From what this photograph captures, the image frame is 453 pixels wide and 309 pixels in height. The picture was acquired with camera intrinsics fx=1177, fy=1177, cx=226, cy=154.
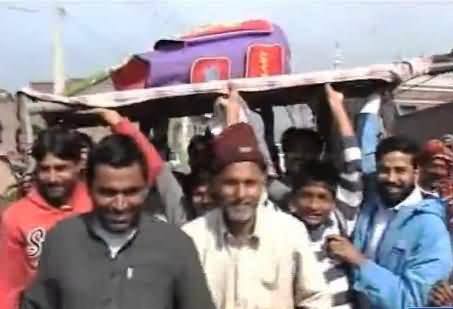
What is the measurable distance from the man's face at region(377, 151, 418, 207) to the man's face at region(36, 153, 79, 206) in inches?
48.7

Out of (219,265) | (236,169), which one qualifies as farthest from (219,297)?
(236,169)

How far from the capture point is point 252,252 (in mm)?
4129

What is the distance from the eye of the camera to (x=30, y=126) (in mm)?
5160

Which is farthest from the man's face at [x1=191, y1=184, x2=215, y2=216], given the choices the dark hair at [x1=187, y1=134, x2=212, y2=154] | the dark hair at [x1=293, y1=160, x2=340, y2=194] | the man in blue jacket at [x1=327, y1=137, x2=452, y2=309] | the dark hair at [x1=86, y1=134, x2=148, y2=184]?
the dark hair at [x1=86, y1=134, x2=148, y2=184]

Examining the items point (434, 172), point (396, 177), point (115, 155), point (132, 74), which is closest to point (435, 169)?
point (434, 172)

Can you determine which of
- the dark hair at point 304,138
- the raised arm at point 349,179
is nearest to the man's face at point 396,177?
the raised arm at point 349,179

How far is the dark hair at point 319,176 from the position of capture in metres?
4.80

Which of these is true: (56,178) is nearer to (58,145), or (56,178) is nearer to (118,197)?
(58,145)

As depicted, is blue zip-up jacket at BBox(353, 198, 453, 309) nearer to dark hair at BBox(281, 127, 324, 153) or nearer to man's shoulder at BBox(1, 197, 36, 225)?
dark hair at BBox(281, 127, 324, 153)

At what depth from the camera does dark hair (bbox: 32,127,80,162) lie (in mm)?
4512

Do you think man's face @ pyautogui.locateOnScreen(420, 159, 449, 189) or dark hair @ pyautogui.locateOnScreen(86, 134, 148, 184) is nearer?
dark hair @ pyautogui.locateOnScreen(86, 134, 148, 184)

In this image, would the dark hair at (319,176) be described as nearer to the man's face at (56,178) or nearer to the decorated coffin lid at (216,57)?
the decorated coffin lid at (216,57)

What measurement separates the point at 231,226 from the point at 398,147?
0.93 m

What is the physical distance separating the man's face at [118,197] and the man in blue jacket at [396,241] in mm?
1193
